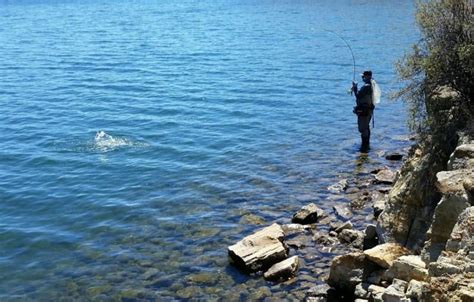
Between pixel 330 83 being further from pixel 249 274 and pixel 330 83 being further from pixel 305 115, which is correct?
pixel 249 274

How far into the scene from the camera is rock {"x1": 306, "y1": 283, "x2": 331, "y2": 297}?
12197 millimetres

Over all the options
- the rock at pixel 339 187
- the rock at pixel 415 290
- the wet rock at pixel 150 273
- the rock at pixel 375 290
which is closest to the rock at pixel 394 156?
the rock at pixel 339 187

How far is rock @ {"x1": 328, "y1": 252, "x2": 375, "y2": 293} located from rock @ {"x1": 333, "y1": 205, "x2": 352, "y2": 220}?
4514 mm

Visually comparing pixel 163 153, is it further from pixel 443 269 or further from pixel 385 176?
pixel 443 269

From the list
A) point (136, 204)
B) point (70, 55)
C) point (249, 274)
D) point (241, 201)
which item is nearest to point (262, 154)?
point (241, 201)

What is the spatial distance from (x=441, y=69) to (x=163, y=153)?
13.4 meters

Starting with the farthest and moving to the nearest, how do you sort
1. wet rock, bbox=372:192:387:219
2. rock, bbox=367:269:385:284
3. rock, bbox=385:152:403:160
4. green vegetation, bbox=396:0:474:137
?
rock, bbox=385:152:403:160
wet rock, bbox=372:192:387:219
green vegetation, bbox=396:0:474:137
rock, bbox=367:269:385:284

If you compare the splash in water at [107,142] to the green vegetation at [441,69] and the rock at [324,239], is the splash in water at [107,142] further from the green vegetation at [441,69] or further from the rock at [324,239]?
the green vegetation at [441,69]

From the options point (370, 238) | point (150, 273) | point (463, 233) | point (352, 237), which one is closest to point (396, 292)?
point (463, 233)

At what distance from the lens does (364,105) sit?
22.6m

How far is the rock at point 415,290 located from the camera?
7.98 meters

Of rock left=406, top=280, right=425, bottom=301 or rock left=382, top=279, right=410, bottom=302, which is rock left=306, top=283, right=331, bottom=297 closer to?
rock left=382, top=279, right=410, bottom=302

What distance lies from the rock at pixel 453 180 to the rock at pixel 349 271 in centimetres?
248

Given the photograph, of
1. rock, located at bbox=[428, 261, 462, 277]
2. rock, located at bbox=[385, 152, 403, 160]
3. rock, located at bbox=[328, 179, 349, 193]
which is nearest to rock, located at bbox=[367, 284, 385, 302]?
rock, located at bbox=[428, 261, 462, 277]
